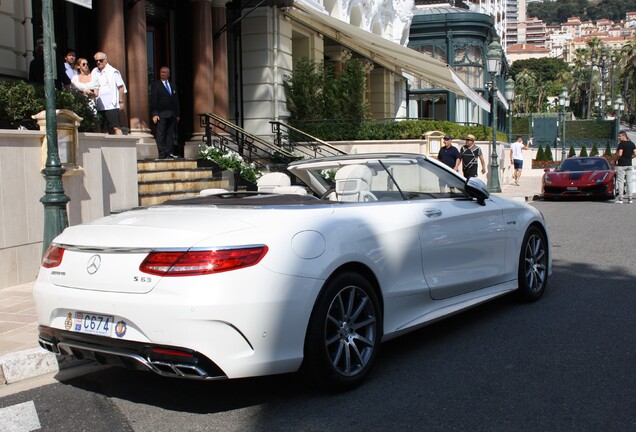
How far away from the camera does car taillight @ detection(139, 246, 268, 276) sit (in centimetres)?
380

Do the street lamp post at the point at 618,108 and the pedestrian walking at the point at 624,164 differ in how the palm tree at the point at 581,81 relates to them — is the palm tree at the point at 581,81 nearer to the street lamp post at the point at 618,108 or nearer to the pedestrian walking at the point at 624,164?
the street lamp post at the point at 618,108

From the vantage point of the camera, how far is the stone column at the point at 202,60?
15859 millimetres

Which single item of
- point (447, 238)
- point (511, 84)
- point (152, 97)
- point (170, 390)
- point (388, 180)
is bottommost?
point (170, 390)

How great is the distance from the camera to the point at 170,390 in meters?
4.59

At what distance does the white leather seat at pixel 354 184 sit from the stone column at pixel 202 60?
1095 centimetres

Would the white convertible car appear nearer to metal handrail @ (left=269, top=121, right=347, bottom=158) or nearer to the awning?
metal handrail @ (left=269, top=121, right=347, bottom=158)

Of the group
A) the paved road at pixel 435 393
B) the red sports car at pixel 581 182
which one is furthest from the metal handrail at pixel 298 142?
the paved road at pixel 435 393

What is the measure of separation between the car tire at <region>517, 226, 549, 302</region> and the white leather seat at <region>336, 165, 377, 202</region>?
2.00 meters

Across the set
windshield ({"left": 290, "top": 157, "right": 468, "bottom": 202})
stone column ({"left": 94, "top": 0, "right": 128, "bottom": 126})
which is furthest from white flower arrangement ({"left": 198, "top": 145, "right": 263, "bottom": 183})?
windshield ({"left": 290, "top": 157, "right": 468, "bottom": 202})

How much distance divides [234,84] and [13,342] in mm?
14348

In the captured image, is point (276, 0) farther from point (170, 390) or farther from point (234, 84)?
point (170, 390)

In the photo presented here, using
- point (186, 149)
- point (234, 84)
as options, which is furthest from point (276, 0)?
point (186, 149)

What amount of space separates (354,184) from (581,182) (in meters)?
16.4

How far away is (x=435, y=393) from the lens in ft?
14.3
